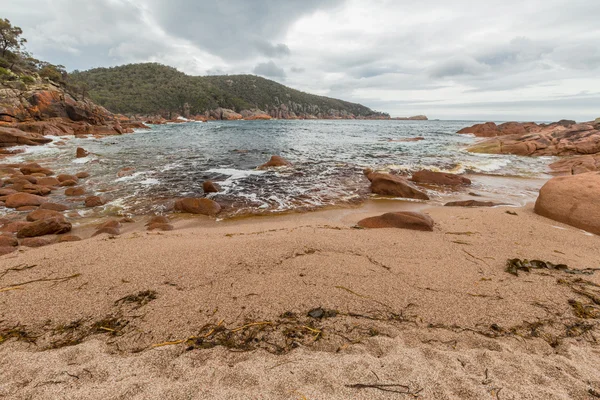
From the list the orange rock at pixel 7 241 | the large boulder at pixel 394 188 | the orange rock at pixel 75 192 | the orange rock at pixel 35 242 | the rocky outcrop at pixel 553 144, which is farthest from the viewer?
the rocky outcrop at pixel 553 144

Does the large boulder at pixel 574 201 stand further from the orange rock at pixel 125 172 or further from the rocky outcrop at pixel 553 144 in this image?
the rocky outcrop at pixel 553 144

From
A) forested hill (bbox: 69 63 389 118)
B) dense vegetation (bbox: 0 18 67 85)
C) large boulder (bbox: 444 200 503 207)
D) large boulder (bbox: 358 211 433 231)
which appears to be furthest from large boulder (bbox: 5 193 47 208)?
forested hill (bbox: 69 63 389 118)

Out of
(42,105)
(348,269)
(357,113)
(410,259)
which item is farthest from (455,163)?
(357,113)

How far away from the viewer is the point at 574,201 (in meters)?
5.52

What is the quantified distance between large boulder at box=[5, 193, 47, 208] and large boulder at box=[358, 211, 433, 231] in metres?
8.96

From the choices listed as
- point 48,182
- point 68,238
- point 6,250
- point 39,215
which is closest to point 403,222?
point 68,238

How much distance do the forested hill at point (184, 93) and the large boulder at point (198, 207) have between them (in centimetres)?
7565

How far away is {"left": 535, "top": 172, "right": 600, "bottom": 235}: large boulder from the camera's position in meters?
5.13

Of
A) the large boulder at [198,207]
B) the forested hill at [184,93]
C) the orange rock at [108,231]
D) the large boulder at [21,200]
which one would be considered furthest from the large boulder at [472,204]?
the forested hill at [184,93]

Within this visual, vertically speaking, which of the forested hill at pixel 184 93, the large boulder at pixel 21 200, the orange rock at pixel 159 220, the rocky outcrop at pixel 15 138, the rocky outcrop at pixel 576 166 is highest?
the forested hill at pixel 184 93

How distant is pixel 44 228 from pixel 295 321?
19.3 ft

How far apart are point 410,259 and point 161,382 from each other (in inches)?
126

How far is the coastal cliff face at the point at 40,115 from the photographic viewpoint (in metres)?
20.8

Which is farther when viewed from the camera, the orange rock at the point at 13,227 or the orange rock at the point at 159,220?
the orange rock at the point at 159,220
